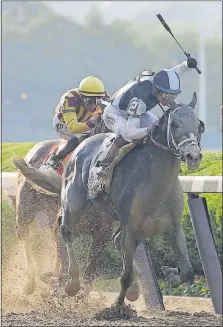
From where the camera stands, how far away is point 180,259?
759 centimetres

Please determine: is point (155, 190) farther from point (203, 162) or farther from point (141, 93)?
point (203, 162)

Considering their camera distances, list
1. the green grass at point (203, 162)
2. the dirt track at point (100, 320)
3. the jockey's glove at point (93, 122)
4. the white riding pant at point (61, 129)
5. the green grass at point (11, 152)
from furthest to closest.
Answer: the green grass at point (11, 152), the green grass at point (203, 162), the white riding pant at point (61, 129), the jockey's glove at point (93, 122), the dirt track at point (100, 320)

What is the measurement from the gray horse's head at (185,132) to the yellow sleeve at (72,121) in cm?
163

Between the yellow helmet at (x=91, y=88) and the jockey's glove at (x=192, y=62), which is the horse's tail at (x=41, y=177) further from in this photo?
the jockey's glove at (x=192, y=62)

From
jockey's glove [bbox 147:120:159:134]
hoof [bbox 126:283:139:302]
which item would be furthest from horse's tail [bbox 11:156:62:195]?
jockey's glove [bbox 147:120:159:134]

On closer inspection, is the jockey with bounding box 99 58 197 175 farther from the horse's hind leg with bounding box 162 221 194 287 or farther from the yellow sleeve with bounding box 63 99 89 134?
the yellow sleeve with bounding box 63 99 89 134

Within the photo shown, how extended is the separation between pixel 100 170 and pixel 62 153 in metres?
1.16

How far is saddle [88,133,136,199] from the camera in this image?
7.78m

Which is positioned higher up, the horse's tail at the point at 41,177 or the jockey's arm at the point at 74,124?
the jockey's arm at the point at 74,124

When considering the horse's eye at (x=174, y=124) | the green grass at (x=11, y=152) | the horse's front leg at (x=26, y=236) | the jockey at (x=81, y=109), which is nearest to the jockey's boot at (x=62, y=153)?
the jockey at (x=81, y=109)

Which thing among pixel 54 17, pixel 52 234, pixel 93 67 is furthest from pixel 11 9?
pixel 52 234

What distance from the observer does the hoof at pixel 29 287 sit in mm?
9523

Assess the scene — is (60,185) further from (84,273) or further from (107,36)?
(107,36)

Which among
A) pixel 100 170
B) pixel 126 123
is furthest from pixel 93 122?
pixel 126 123
